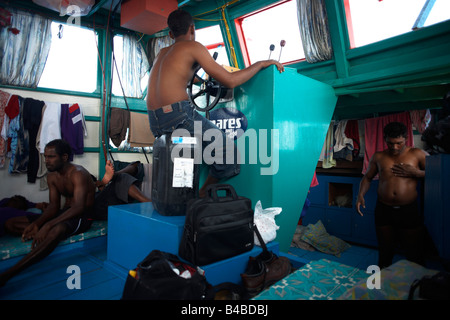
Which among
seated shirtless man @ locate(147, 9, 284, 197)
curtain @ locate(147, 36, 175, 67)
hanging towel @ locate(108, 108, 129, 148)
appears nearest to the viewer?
seated shirtless man @ locate(147, 9, 284, 197)

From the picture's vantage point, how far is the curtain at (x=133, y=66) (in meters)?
5.10

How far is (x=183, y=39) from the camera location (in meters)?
2.27

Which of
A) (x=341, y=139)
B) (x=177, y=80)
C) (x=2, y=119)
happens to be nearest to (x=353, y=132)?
(x=341, y=139)

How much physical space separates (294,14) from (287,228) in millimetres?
2538

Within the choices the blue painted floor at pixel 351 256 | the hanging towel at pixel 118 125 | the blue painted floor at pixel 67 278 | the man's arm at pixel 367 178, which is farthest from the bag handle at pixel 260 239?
the hanging towel at pixel 118 125

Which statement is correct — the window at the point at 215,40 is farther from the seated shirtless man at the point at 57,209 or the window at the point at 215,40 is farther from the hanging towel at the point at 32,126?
the hanging towel at the point at 32,126

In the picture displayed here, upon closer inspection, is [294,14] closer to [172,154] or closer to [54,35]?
[172,154]

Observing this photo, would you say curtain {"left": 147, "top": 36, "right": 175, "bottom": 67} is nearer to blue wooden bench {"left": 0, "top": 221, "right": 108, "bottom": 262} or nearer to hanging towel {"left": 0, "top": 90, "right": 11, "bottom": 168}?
hanging towel {"left": 0, "top": 90, "right": 11, "bottom": 168}

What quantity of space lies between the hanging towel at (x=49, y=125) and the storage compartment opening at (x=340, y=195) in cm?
475

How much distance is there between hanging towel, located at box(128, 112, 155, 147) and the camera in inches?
192

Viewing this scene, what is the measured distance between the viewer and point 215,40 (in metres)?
4.33

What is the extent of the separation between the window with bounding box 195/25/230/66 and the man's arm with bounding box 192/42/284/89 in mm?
2021

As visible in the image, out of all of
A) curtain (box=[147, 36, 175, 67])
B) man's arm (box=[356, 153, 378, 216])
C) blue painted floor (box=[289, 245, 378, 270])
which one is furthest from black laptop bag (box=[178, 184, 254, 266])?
curtain (box=[147, 36, 175, 67])

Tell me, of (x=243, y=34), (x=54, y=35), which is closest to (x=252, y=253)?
(x=243, y=34)
